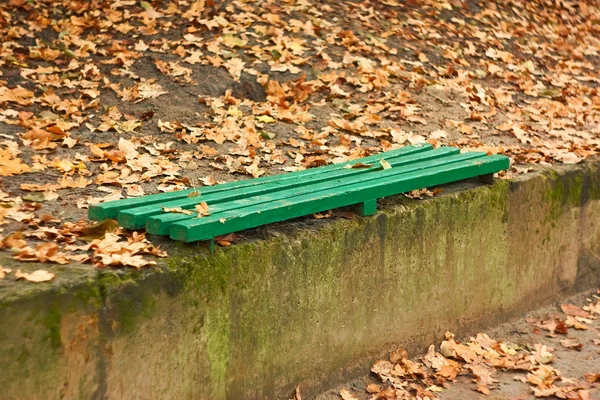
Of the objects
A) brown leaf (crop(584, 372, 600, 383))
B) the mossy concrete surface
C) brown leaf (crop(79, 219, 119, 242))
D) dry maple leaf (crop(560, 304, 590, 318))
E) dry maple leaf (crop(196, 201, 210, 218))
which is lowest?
dry maple leaf (crop(560, 304, 590, 318))

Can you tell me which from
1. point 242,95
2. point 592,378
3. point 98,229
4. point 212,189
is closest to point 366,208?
point 212,189

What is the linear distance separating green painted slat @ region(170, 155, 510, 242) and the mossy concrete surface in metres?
0.11

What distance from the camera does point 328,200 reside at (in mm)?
3771

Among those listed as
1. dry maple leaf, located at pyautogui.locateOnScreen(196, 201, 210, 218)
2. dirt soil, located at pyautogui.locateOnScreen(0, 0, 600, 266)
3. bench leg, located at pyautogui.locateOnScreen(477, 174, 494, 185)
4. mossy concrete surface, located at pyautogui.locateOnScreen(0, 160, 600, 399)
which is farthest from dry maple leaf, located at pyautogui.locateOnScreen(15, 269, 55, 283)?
bench leg, located at pyautogui.locateOnScreen(477, 174, 494, 185)

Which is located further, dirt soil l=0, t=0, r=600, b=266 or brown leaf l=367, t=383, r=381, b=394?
dirt soil l=0, t=0, r=600, b=266

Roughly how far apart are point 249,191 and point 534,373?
177 cm

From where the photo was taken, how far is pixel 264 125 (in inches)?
219

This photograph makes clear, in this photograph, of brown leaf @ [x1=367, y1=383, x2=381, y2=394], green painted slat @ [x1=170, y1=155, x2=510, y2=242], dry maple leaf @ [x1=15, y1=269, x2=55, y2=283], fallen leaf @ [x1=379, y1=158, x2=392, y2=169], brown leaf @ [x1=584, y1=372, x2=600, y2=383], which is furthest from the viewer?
fallen leaf @ [x1=379, y1=158, x2=392, y2=169]

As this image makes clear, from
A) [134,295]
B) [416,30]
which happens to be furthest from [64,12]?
[134,295]

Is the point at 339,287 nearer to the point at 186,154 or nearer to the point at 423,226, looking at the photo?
the point at 423,226

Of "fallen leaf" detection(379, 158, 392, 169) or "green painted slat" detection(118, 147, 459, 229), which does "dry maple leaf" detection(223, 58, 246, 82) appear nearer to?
"green painted slat" detection(118, 147, 459, 229)

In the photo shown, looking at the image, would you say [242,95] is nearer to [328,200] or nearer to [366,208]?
[366,208]

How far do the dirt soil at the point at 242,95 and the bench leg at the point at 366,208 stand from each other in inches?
35.1

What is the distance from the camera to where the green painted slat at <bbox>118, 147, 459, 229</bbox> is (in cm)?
335
